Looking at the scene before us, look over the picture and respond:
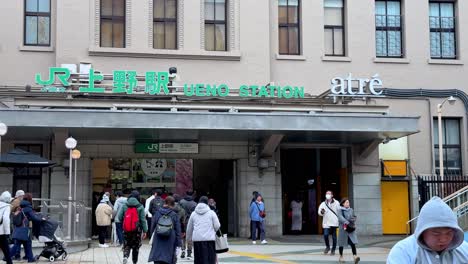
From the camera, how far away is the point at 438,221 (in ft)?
12.6

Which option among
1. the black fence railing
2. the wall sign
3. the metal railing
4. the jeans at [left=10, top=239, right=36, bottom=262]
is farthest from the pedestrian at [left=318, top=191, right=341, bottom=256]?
the jeans at [left=10, top=239, right=36, bottom=262]

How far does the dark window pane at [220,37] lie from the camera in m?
26.2

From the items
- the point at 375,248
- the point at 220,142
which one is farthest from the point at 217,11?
the point at 375,248

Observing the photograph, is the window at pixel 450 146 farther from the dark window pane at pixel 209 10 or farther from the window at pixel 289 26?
the dark window pane at pixel 209 10

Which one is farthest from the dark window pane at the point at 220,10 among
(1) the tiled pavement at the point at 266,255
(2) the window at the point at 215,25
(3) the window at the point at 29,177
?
(1) the tiled pavement at the point at 266,255

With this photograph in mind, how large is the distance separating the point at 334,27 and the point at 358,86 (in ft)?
11.8

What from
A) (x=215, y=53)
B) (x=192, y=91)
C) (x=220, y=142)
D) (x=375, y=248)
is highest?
(x=215, y=53)

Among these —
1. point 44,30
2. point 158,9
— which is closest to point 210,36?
point 158,9

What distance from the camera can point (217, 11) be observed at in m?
26.4

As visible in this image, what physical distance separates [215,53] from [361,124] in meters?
6.25

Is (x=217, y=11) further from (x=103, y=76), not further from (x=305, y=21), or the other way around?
(x=103, y=76)

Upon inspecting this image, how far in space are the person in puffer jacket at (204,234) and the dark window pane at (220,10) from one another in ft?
48.2

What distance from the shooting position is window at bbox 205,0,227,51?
86.0 feet

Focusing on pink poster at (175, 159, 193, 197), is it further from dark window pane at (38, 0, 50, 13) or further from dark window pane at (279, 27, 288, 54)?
dark window pane at (38, 0, 50, 13)
